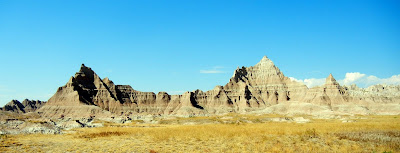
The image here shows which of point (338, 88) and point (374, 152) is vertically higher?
point (338, 88)

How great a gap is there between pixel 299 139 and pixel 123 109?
563 ft

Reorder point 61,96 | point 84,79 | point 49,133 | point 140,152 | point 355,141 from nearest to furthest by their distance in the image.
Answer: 1. point 140,152
2. point 355,141
3. point 49,133
4. point 61,96
5. point 84,79

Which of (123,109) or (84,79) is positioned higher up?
(84,79)

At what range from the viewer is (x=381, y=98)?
181 meters

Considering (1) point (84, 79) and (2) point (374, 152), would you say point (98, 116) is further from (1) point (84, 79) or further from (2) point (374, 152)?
(2) point (374, 152)

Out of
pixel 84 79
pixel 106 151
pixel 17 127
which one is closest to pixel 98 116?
pixel 84 79

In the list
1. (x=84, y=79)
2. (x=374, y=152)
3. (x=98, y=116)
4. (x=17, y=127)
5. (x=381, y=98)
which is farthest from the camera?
(x=84, y=79)

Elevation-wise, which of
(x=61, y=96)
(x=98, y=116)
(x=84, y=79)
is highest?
(x=84, y=79)

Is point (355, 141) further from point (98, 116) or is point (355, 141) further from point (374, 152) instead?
point (98, 116)

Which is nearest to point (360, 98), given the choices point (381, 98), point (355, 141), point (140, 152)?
point (381, 98)

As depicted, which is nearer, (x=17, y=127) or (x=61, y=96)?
(x=17, y=127)

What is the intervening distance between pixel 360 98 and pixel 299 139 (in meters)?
181

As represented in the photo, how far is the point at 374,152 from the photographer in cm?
1970

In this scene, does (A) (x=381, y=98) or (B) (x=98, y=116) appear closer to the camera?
(B) (x=98, y=116)
